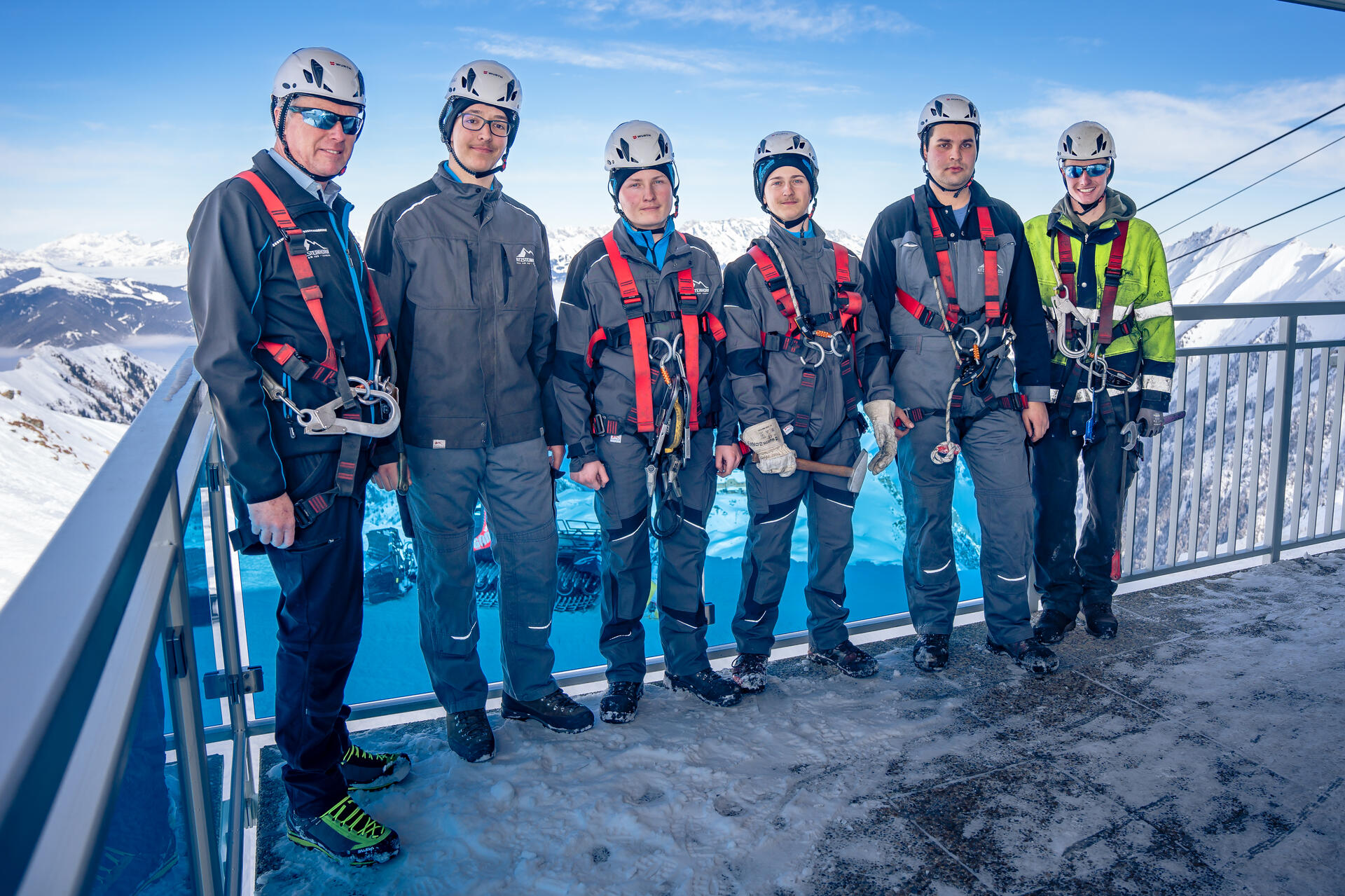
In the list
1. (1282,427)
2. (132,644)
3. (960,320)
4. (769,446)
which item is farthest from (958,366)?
(132,644)

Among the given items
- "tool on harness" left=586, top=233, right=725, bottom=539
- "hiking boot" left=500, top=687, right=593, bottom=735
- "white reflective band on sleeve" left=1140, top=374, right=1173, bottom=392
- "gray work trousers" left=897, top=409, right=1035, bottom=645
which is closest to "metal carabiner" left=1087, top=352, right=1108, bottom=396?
"white reflective band on sleeve" left=1140, top=374, right=1173, bottom=392

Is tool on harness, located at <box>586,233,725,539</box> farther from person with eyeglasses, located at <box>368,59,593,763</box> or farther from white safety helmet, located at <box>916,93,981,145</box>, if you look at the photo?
white safety helmet, located at <box>916,93,981,145</box>

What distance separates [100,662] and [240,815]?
172cm

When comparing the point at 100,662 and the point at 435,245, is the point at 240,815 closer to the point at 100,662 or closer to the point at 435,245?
the point at 435,245

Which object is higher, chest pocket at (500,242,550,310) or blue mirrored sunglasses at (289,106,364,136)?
blue mirrored sunglasses at (289,106,364,136)

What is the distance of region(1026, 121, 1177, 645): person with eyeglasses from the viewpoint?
3.07 meters

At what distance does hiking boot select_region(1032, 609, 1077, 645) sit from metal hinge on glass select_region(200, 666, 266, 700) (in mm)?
2675

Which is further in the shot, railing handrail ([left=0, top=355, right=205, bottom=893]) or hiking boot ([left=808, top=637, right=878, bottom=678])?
hiking boot ([left=808, top=637, right=878, bottom=678])

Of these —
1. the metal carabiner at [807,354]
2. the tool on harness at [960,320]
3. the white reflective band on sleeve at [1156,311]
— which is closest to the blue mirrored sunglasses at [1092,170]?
the tool on harness at [960,320]

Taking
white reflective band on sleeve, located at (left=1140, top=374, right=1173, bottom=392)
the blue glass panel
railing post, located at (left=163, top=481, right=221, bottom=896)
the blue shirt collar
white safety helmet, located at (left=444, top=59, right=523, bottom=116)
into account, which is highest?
white safety helmet, located at (left=444, top=59, right=523, bottom=116)

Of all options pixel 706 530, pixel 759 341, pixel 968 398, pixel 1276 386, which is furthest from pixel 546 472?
pixel 1276 386

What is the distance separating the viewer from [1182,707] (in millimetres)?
2709

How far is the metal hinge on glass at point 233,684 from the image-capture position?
6.15 feet

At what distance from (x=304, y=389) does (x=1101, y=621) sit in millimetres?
2966
